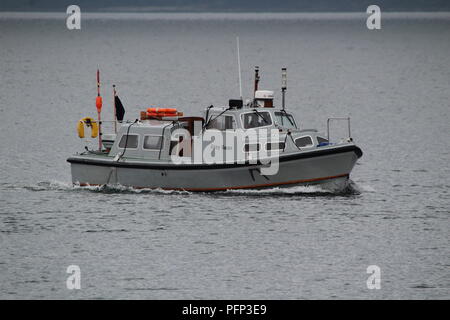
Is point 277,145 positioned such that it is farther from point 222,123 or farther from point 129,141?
point 129,141

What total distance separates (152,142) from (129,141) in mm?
1086

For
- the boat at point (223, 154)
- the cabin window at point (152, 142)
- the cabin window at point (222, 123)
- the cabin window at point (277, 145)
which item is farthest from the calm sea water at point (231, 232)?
the cabin window at point (222, 123)

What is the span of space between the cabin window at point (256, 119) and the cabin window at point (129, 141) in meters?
4.72

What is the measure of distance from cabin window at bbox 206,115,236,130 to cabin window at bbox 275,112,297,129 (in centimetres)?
192

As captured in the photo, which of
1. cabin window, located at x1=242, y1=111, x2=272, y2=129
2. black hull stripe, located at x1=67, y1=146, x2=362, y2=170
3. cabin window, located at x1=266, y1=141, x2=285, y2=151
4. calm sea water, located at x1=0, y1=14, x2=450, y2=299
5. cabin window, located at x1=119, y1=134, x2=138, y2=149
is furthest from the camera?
cabin window, located at x1=119, y1=134, x2=138, y2=149

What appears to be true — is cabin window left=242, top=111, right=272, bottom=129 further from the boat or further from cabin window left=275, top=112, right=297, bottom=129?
cabin window left=275, top=112, right=297, bottom=129

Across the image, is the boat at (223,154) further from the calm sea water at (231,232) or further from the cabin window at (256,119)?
the calm sea water at (231,232)

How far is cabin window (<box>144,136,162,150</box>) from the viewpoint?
38.6 metres

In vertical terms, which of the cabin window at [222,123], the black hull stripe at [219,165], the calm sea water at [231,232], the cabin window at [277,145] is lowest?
the calm sea water at [231,232]

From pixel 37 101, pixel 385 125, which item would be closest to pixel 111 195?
pixel 385 125

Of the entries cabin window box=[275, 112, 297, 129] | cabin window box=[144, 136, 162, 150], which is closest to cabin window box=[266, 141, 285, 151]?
cabin window box=[275, 112, 297, 129]

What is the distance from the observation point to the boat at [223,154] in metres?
37.1

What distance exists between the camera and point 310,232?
115 feet
